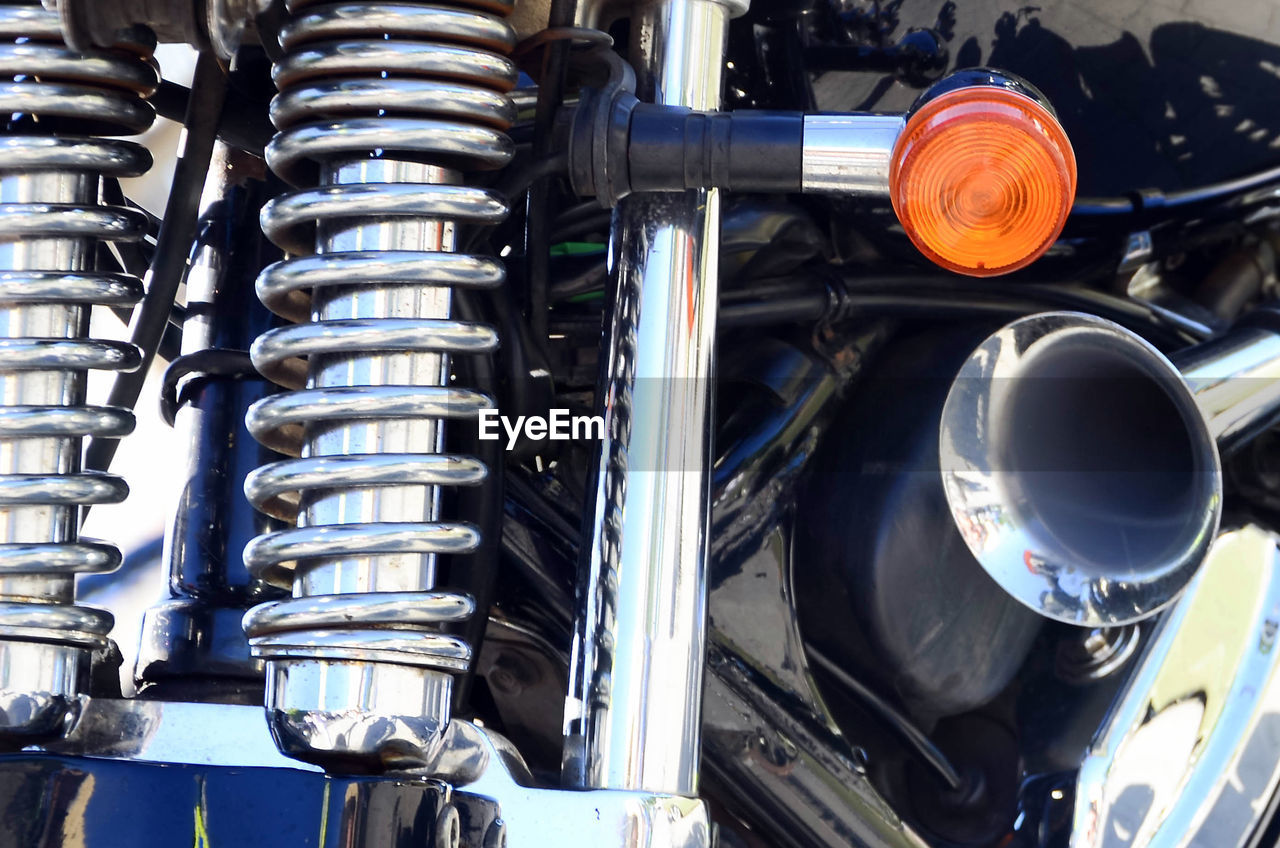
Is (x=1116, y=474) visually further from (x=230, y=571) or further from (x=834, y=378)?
(x=230, y=571)

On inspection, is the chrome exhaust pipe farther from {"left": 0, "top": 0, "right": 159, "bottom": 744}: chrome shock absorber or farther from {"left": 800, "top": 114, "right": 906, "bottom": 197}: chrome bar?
{"left": 0, "top": 0, "right": 159, "bottom": 744}: chrome shock absorber

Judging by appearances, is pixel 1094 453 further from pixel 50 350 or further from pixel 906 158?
pixel 50 350

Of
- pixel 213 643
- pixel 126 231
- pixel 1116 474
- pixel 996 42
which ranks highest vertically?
pixel 996 42

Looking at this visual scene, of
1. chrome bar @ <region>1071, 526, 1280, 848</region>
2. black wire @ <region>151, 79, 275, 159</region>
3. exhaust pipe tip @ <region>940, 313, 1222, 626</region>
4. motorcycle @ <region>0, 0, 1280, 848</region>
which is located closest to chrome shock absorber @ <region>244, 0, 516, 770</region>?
motorcycle @ <region>0, 0, 1280, 848</region>

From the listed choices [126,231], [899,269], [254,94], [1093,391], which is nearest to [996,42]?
[899,269]

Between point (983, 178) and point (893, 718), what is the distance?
57 cm

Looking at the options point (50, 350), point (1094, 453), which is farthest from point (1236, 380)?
point (50, 350)

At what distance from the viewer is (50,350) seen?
2.44 ft

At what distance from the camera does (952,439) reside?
1065mm

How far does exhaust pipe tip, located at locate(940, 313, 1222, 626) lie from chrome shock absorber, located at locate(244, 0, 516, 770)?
1.56 feet

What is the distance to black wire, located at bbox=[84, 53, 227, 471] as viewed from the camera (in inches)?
34.4

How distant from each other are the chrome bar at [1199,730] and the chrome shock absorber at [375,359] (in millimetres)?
637

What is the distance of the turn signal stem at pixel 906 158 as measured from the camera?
71 centimetres

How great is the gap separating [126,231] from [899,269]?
0.65m
